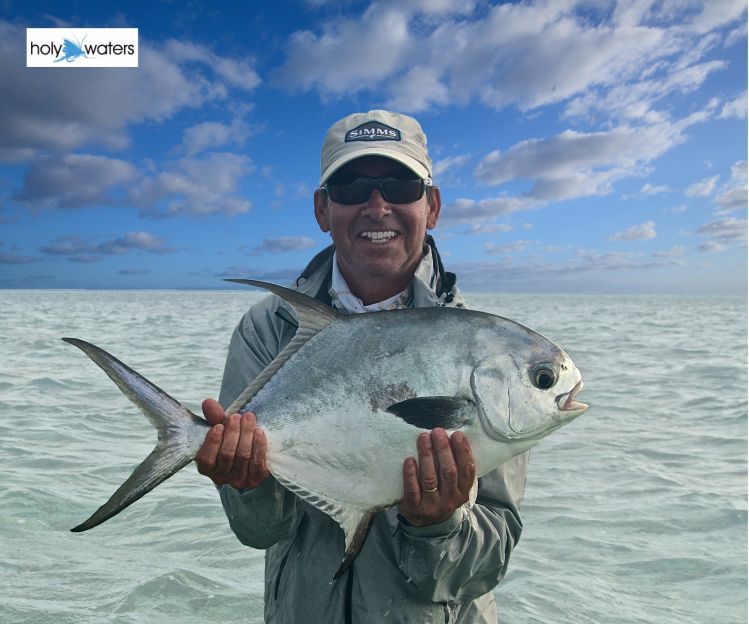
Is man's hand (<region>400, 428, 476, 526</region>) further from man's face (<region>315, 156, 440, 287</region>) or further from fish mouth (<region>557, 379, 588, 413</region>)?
man's face (<region>315, 156, 440, 287</region>)

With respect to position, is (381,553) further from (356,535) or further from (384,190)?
(384,190)

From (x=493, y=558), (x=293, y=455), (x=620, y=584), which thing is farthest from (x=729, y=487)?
(x=293, y=455)

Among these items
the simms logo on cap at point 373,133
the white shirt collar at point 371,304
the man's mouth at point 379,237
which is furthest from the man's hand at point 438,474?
the simms logo on cap at point 373,133

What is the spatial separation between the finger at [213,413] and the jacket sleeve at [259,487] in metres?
0.39

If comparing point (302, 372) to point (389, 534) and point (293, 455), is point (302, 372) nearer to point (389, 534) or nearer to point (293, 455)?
point (293, 455)

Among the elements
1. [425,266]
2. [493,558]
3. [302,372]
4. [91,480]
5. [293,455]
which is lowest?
[91,480]

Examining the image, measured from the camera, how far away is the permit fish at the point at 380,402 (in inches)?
83.2

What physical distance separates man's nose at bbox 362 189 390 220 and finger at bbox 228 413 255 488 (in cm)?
104

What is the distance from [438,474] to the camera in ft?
6.91

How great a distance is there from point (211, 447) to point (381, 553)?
82cm

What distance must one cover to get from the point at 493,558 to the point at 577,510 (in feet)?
13.8

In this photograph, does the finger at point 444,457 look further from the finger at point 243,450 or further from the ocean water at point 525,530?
the ocean water at point 525,530

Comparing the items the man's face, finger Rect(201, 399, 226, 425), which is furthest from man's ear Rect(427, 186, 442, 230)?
finger Rect(201, 399, 226, 425)

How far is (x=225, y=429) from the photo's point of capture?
2174mm
